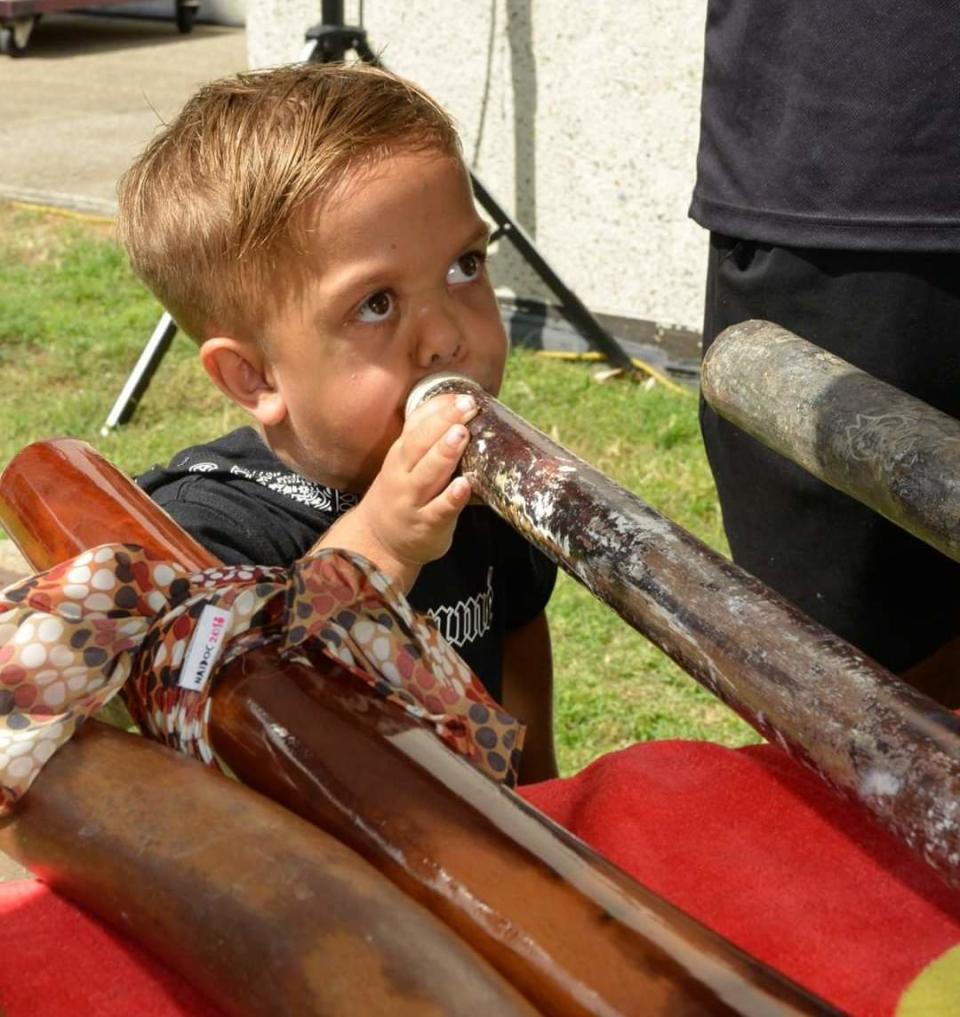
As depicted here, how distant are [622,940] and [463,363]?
31.4 inches

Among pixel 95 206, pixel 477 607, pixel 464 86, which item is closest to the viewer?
pixel 477 607

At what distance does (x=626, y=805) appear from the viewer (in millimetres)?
1208

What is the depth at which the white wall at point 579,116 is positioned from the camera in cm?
441

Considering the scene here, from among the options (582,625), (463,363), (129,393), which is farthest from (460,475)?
(129,393)

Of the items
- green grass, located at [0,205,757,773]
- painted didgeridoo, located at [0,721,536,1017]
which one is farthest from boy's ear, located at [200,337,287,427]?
green grass, located at [0,205,757,773]

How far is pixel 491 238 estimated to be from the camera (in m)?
3.94

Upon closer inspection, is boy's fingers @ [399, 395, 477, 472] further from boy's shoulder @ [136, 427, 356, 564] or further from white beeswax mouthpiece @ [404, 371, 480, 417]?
boy's shoulder @ [136, 427, 356, 564]

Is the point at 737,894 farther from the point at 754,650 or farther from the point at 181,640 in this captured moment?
the point at 181,640

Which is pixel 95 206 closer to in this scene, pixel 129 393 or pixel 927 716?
pixel 129 393

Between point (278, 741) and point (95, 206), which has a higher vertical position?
point (278, 741)

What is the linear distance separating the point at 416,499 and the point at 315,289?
0.29m

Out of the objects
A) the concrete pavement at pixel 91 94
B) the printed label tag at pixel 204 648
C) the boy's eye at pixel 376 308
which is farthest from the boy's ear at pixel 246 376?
the concrete pavement at pixel 91 94

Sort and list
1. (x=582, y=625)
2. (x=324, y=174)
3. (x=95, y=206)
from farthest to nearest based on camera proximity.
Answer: (x=95, y=206) → (x=582, y=625) → (x=324, y=174)

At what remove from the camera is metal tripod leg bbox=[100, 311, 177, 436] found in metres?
4.27
